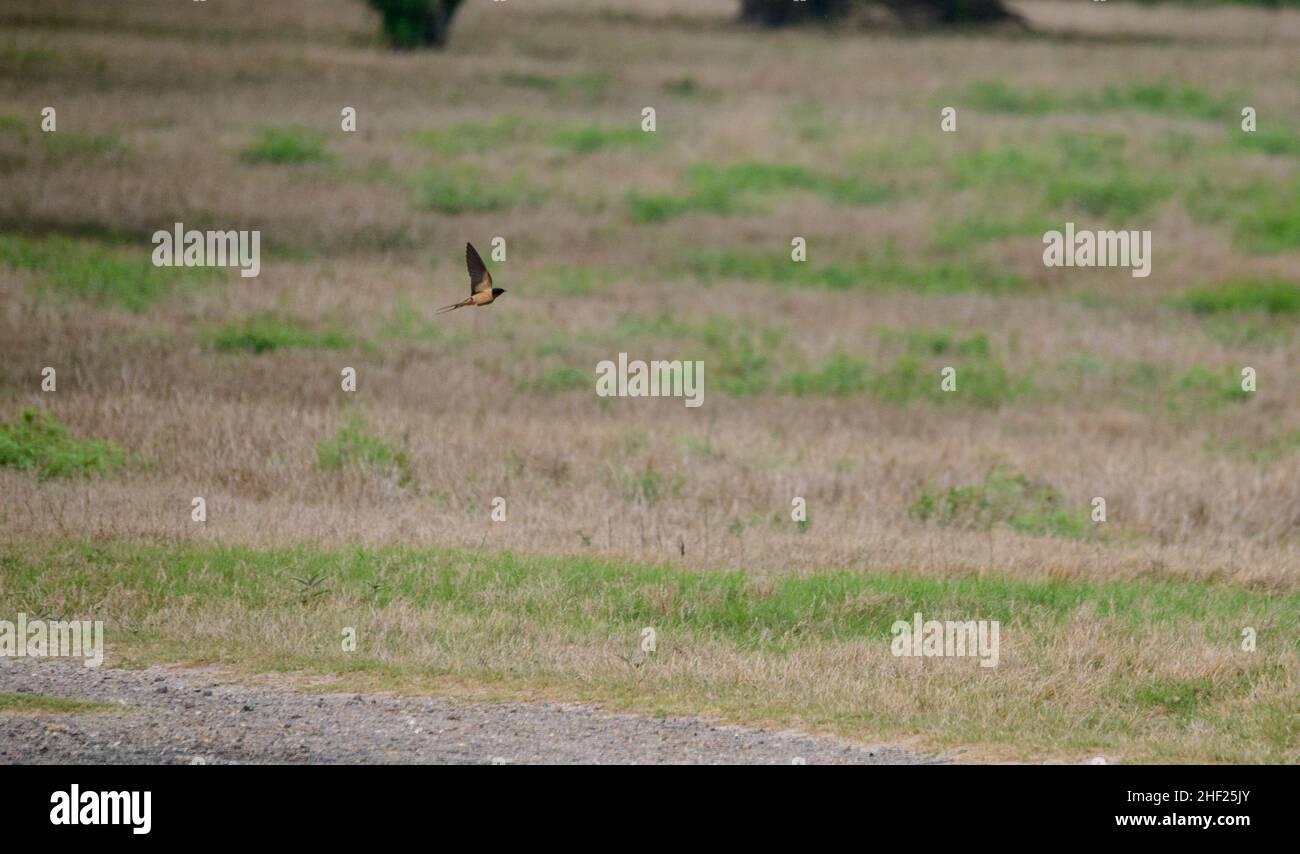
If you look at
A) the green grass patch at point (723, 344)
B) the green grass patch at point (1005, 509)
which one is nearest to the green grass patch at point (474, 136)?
the green grass patch at point (723, 344)

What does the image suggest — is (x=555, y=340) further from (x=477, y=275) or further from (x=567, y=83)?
(x=567, y=83)

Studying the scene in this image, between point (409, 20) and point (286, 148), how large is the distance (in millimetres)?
15335

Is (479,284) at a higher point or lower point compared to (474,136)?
lower

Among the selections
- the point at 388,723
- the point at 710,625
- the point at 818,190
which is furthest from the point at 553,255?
the point at 388,723

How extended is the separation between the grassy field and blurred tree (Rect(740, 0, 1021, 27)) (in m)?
12.9

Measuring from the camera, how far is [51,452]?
49.1ft

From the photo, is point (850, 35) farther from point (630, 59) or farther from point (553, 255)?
point (553, 255)

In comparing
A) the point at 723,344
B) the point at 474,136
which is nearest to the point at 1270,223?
the point at 723,344

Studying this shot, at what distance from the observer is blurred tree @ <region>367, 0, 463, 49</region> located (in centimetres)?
4494

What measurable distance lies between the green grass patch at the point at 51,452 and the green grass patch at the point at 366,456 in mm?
1875

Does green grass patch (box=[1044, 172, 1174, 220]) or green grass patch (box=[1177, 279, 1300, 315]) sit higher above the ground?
green grass patch (box=[1044, 172, 1174, 220])

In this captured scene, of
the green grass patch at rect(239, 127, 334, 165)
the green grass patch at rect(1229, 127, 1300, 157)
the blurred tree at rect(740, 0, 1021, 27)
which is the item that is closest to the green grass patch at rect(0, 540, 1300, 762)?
the green grass patch at rect(239, 127, 334, 165)

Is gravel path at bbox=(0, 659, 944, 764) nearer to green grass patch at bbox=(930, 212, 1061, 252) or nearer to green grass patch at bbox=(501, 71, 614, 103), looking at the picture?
green grass patch at bbox=(930, 212, 1061, 252)

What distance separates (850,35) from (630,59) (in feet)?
37.5
